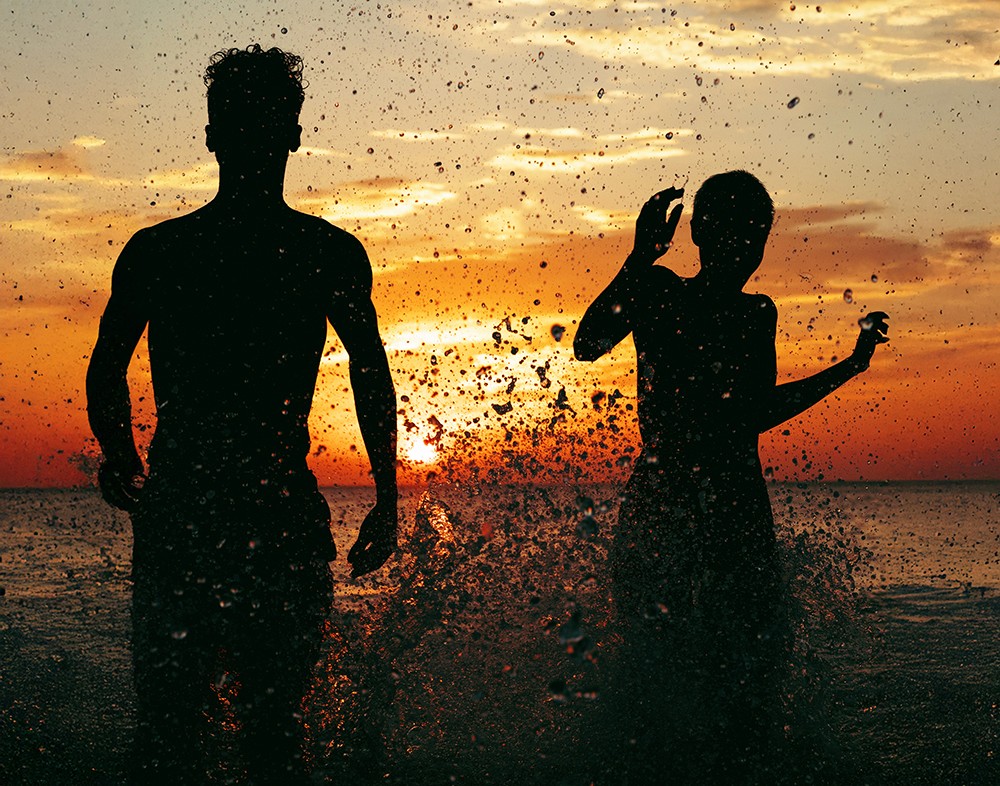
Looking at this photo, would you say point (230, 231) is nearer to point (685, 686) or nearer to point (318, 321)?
point (318, 321)

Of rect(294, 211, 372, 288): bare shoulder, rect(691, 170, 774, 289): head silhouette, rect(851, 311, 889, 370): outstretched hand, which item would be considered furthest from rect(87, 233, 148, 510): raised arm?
rect(851, 311, 889, 370): outstretched hand

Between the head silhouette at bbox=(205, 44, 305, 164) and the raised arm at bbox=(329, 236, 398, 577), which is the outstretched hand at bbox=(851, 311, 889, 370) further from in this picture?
the head silhouette at bbox=(205, 44, 305, 164)

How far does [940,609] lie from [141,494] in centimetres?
1077

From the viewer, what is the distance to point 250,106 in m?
3.19

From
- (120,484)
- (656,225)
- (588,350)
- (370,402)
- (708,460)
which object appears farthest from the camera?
(588,350)

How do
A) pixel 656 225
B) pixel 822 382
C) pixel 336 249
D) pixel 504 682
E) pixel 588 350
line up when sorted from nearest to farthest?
pixel 336 249
pixel 656 225
pixel 588 350
pixel 822 382
pixel 504 682

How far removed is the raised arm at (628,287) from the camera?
376 cm

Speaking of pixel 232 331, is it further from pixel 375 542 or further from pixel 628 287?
pixel 628 287

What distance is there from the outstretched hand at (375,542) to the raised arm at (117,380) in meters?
0.71

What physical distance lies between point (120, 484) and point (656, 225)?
2070mm

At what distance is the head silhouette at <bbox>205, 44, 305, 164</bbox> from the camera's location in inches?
125

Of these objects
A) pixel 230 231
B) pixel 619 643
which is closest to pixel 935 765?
pixel 619 643

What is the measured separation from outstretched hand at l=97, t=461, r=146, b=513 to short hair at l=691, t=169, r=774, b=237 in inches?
91.6

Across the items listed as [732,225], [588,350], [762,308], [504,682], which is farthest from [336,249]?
[504,682]
